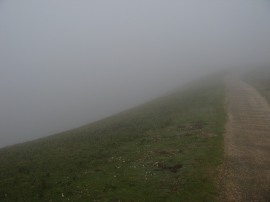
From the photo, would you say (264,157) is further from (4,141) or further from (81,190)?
(4,141)

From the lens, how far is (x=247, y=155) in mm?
29391

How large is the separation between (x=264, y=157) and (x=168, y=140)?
974cm

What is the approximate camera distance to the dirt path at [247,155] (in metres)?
22.7

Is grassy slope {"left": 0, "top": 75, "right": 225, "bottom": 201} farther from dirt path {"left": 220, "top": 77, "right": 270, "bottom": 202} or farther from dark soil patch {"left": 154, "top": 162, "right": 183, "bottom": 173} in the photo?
dirt path {"left": 220, "top": 77, "right": 270, "bottom": 202}

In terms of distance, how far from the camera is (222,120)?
4225 centimetres

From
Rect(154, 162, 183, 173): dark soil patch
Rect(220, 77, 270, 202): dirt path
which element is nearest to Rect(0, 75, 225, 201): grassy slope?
Rect(154, 162, 183, 173): dark soil patch

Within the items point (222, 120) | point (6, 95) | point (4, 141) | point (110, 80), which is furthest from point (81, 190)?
point (6, 95)

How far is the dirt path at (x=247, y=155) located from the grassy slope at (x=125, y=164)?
1.01 meters

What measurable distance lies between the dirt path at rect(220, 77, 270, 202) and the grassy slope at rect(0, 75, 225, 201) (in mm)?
1012

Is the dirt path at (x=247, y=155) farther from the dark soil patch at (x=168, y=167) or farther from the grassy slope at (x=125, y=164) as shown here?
the dark soil patch at (x=168, y=167)

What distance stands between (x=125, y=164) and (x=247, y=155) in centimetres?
966

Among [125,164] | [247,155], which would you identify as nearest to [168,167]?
[125,164]

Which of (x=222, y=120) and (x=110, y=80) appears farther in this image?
(x=110, y=80)

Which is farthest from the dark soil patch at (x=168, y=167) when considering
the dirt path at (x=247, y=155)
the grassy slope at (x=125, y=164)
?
the dirt path at (x=247, y=155)
